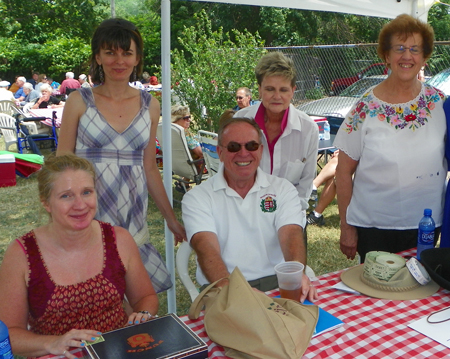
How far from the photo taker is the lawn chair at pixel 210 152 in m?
5.20

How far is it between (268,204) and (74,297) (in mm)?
945

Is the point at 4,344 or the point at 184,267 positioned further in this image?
the point at 184,267

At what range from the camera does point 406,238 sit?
235cm

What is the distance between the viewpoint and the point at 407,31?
2.17 metres

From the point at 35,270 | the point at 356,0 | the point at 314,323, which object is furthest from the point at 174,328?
the point at 356,0

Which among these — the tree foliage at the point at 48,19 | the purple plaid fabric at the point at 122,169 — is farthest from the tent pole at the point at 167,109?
the tree foliage at the point at 48,19

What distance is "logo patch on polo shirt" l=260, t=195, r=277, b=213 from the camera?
7.16 ft

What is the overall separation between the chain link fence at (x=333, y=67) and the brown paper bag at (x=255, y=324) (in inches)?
343

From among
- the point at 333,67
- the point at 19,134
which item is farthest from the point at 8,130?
the point at 333,67

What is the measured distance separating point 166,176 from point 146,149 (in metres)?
0.43

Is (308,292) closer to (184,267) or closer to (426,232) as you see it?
(426,232)

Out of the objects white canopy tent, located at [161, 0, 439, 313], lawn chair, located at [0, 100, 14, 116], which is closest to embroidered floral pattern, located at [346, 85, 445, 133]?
white canopy tent, located at [161, 0, 439, 313]

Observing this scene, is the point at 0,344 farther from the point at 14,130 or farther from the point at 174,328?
the point at 14,130

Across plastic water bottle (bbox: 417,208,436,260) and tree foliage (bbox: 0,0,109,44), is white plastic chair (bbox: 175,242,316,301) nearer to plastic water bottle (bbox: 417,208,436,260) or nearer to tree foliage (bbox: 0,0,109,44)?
plastic water bottle (bbox: 417,208,436,260)
